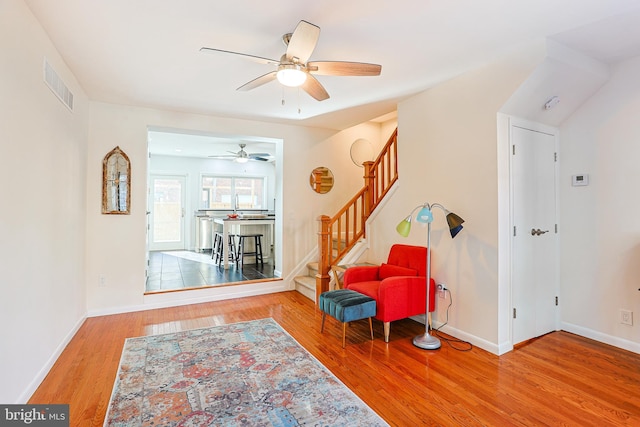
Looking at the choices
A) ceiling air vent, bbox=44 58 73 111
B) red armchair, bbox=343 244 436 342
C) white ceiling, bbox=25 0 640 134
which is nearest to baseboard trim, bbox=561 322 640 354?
red armchair, bbox=343 244 436 342

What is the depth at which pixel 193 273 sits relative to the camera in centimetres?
569

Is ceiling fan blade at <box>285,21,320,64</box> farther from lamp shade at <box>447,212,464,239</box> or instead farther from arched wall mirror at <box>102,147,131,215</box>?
arched wall mirror at <box>102,147,131,215</box>

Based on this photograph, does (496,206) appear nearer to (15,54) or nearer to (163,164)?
(15,54)

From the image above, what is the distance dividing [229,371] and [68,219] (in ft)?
6.99

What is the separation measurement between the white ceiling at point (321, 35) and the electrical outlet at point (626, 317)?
227 centimetres

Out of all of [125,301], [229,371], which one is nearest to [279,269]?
[125,301]

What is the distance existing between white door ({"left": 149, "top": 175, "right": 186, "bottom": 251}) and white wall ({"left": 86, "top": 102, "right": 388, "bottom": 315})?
4637 mm

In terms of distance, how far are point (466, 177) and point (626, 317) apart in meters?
1.89

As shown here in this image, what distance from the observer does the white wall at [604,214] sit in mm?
2844

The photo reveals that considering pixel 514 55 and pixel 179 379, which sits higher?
pixel 514 55

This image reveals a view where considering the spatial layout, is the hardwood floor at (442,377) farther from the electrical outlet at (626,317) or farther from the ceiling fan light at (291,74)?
the ceiling fan light at (291,74)

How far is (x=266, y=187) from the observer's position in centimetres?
955

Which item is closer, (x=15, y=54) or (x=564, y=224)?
(x=15, y=54)

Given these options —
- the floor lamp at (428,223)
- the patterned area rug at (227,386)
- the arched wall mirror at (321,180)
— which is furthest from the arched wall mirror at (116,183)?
the floor lamp at (428,223)
